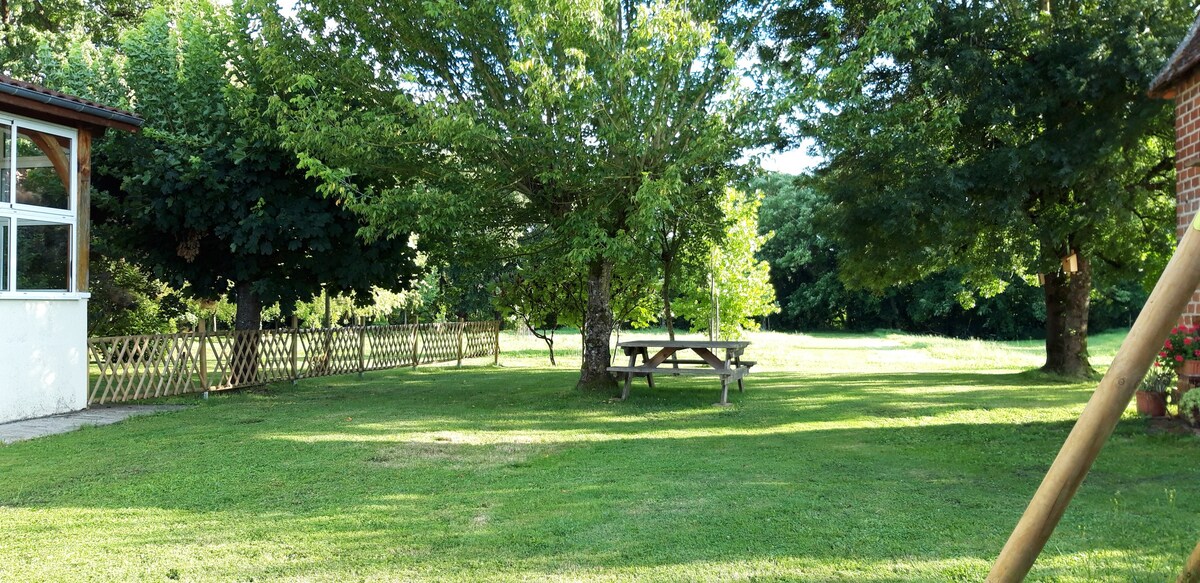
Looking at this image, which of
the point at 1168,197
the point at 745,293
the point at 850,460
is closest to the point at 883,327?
the point at 745,293

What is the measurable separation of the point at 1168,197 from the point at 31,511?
20005 mm

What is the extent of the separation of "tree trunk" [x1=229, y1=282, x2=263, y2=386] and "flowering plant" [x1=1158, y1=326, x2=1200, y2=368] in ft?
45.3

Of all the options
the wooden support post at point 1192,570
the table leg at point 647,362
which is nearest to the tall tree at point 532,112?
the table leg at point 647,362

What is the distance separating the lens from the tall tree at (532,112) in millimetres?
11219

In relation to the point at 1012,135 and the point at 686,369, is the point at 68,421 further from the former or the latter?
the point at 1012,135

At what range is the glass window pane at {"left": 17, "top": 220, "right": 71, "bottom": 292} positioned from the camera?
1109 centimetres

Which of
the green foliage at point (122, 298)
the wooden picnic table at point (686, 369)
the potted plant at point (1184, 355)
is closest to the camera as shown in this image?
the potted plant at point (1184, 355)

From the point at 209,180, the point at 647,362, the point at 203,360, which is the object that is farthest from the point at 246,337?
A: the point at 647,362

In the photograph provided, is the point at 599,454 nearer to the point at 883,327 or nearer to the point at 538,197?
the point at 538,197

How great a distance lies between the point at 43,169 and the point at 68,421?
347 centimetres

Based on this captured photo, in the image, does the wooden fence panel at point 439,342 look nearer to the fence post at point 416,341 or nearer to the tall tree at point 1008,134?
the fence post at point 416,341

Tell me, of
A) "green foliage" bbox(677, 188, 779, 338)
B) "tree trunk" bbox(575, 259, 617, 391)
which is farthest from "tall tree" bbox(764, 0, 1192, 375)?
"green foliage" bbox(677, 188, 779, 338)

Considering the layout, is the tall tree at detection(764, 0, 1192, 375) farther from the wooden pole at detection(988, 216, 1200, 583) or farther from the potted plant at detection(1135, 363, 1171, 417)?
the wooden pole at detection(988, 216, 1200, 583)

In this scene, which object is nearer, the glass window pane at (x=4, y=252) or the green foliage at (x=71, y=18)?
the glass window pane at (x=4, y=252)
